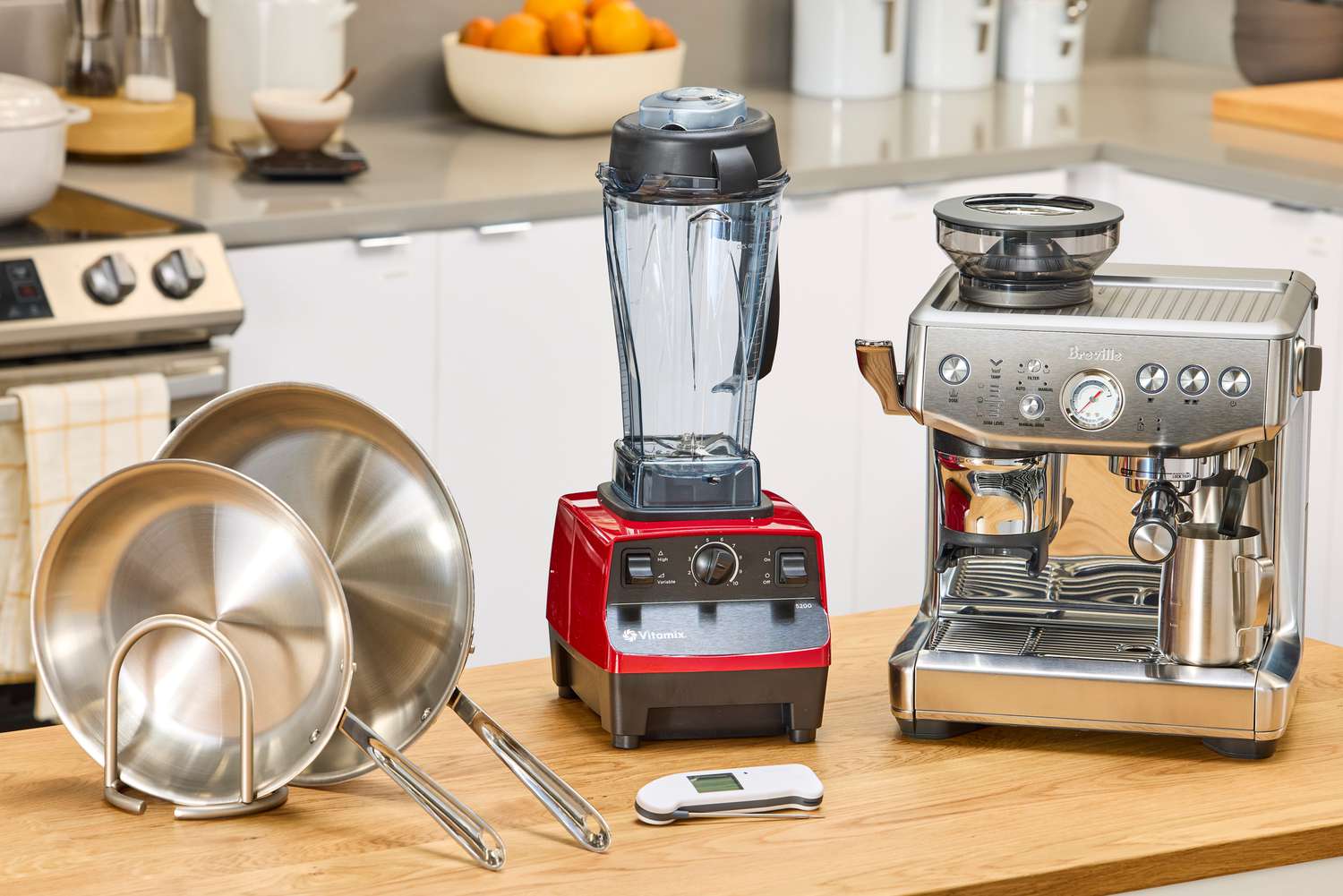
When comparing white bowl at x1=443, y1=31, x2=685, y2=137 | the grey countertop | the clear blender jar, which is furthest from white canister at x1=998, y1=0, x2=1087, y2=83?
the clear blender jar

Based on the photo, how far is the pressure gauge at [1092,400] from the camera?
1405 mm

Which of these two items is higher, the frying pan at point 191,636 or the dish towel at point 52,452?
the frying pan at point 191,636

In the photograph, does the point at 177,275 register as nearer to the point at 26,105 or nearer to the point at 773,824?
the point at 26,105

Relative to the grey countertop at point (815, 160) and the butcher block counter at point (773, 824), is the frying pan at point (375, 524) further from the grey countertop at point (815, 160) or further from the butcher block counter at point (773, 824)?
the grey countertop at point (815, 160)

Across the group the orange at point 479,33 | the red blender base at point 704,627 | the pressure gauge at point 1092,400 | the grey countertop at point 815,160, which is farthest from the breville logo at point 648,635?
the orange at point 479,33

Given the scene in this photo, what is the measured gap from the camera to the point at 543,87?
3.25 m

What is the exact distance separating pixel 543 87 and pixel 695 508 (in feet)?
6.19

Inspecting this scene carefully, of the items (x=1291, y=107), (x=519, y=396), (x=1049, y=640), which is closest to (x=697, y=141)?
(x=1049, y=640)

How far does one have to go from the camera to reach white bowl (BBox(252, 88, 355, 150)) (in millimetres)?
3004

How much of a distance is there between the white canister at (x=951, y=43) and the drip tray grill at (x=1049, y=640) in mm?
2435

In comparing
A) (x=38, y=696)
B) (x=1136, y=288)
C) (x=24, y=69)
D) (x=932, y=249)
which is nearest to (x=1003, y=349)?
(x=1136, y=288)

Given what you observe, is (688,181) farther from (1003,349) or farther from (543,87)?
(543,87)

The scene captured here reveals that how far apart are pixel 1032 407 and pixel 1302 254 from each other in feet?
5.74

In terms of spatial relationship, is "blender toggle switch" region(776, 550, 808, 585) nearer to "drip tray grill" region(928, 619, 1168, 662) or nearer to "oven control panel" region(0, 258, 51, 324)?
"drip tray grill" region(928, 619, 1168, 662)
